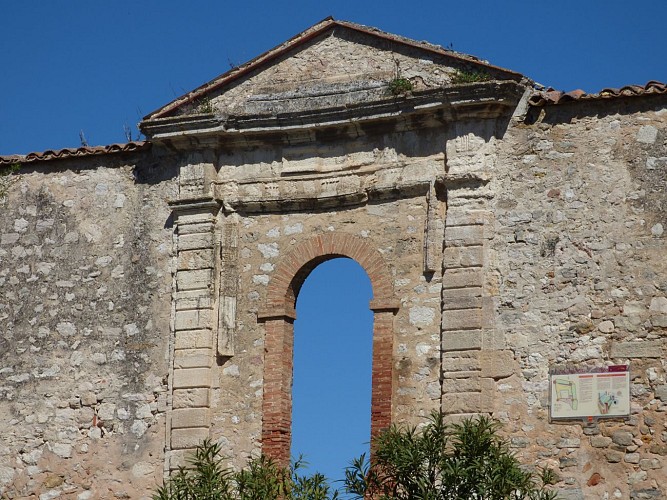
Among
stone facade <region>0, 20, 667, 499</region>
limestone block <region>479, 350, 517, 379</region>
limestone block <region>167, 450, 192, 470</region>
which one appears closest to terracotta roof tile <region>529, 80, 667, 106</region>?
stone facade <region>0, 20, 667, 499</region>

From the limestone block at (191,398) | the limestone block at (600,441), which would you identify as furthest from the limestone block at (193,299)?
the limestone block at (600,441)

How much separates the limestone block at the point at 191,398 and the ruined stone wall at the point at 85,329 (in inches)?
7.1

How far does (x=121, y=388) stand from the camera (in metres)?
17.5

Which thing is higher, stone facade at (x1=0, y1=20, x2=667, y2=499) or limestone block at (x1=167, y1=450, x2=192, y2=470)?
stone facade at (x1=0, y1=20, x2=667, y2=499)

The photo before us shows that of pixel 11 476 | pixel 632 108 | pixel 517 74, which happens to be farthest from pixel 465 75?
pixel 11 476

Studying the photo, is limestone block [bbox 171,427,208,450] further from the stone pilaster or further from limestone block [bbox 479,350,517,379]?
limestone block [bbox 479,350,517,379]

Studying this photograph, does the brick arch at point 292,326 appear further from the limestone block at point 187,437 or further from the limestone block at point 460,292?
the limestone block at point 187,437

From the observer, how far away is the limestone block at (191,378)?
1719cm

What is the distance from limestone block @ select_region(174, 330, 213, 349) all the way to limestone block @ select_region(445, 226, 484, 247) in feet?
9.20

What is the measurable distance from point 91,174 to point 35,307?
1664mm

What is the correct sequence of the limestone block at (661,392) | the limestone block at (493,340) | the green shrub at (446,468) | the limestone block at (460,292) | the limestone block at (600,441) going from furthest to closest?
the limestone block at (460,292) < the limestone block at (493,340) < the limestone block at (600,441) < the limestone block at (661,392) < the green shrub at (446,468)

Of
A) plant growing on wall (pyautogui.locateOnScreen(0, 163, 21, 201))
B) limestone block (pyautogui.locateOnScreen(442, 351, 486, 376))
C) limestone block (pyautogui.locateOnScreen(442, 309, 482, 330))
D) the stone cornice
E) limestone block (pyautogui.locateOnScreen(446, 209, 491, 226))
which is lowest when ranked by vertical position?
limestone block (pyautogui.locateOnScreen(442, 351, 486, 376))

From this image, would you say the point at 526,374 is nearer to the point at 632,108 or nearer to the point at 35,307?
the point at 632,108

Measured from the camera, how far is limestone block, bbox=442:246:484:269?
1644 centimetres
